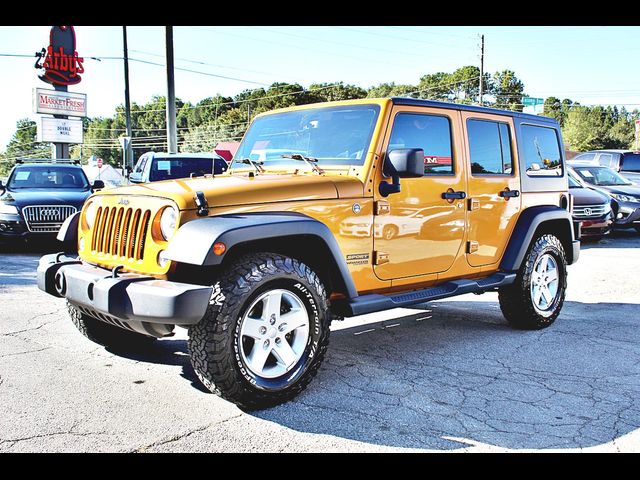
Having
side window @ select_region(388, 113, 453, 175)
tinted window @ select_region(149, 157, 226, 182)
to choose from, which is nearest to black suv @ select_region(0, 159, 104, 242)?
tinted window @ select_region(149, 157, 226, 182)

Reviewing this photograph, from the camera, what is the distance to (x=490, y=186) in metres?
5.46

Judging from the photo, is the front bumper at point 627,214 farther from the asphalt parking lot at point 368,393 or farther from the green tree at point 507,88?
the green tree at point 507,88

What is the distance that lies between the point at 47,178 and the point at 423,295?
9305 millimetres

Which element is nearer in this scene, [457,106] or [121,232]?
[121,232]

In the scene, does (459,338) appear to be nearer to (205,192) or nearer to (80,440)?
(205,192)

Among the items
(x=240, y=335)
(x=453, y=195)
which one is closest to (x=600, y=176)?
(x=453, y=195)

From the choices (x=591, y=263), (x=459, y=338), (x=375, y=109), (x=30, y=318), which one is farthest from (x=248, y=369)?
(x=591, y=263)

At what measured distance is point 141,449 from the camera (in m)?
3.19

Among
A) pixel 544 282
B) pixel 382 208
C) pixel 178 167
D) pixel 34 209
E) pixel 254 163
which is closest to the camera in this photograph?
pixel 382 208

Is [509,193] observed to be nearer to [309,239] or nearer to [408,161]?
[408,161]

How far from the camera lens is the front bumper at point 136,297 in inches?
134

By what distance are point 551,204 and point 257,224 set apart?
12.2 ft

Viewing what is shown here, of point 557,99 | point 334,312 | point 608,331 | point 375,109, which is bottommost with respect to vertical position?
point 608,331

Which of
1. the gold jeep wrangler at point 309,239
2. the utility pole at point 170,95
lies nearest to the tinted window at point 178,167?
the utility pole at point 170,95
